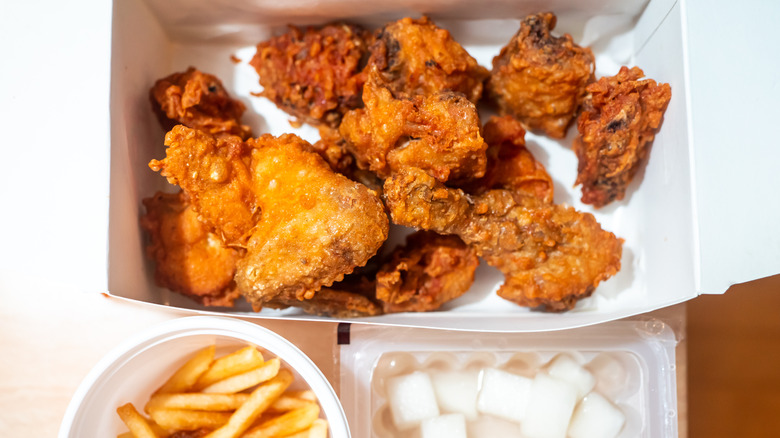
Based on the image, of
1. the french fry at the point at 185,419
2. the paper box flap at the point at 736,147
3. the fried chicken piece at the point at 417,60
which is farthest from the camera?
the fried chicken piece at the point at 417,60

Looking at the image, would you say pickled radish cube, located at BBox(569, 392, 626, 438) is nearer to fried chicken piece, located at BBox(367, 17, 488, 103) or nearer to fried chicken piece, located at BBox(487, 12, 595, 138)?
fried chicken piece, located at BBox(487, 12, 595, 138)

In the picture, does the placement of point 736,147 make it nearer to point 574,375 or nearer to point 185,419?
point 574,375

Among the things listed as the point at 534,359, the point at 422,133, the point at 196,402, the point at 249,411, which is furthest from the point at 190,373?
the point at 534,359

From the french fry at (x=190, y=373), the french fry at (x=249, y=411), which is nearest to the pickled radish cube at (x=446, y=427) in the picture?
the french fry at (x=249, y=411)

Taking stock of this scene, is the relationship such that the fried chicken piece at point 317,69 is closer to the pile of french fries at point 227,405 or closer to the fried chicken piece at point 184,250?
the fried chicken piece at point 184,250

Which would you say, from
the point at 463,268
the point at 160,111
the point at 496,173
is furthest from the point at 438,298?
the point at 160,111

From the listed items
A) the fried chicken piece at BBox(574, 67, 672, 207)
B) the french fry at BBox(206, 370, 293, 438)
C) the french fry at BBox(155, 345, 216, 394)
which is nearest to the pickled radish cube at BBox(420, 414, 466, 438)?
the french fry at BBox(206, 370, 293, 438)

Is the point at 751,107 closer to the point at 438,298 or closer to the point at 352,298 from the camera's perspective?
the point at 438,298
